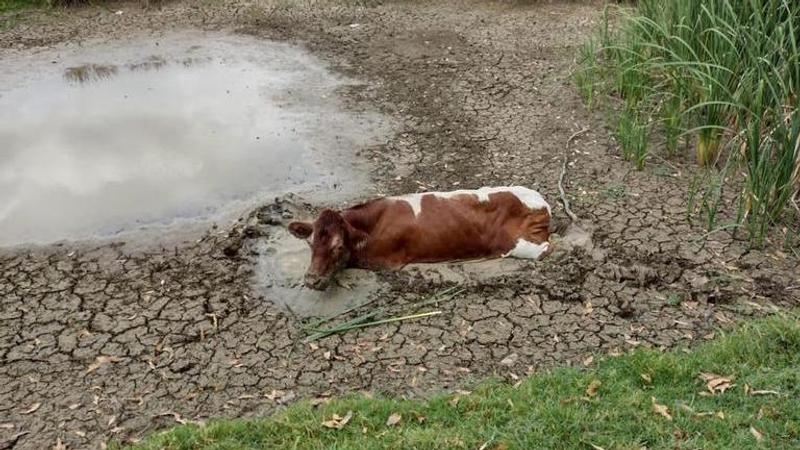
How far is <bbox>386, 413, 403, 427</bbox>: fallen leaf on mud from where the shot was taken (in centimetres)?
384

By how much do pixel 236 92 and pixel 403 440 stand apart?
5445mm

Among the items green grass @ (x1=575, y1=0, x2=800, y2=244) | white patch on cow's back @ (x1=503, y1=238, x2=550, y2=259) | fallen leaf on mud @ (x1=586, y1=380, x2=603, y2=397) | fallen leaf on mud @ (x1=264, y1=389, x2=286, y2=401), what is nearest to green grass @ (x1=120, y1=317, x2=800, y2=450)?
fallen leaf on mud @ (x1=586, y1=380, x2=603, y2=397)

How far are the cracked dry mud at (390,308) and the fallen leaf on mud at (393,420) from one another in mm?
296

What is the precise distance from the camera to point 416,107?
778 centimetres

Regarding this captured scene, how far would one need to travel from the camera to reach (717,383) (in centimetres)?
396

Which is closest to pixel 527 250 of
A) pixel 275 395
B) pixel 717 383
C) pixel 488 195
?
pixel 488 195

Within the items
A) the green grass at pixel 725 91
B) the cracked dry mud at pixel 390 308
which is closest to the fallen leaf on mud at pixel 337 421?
the cracked dry mud at pixel 390 308

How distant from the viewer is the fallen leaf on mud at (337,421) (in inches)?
150

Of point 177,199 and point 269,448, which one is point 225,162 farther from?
point 269,448

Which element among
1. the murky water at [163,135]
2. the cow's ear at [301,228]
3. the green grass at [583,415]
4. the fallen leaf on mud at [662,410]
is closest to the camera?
the green grass at [583,415]

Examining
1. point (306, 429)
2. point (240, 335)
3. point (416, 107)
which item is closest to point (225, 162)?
point (416, 107)

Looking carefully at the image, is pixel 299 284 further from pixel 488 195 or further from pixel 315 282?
pixel 488 195

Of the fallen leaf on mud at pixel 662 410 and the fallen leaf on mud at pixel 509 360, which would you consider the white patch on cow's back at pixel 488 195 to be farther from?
the fallen leaf on mud at pixel 662 410

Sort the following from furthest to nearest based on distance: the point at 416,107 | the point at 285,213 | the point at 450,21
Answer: the point at 450,21 < the point at 416,107 < the point at 285,213
